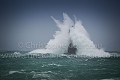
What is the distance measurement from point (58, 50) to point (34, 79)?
3125 centimetres

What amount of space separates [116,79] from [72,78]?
3.14 m

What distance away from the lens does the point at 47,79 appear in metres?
12.9

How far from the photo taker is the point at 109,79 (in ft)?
42.2

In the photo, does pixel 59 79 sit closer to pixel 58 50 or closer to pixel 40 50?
pixel 58 50

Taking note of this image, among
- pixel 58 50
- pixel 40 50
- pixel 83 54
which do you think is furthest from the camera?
pixel 40 50

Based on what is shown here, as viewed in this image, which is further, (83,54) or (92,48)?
(83,54)

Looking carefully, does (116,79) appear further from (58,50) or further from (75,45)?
(58,50)

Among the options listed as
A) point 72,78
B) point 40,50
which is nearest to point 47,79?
point 72,78

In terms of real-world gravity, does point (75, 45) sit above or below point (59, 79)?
above

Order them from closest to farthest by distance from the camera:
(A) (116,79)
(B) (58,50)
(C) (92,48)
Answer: (A) (116,79) < (C) (92,48) < (B) (58,50)

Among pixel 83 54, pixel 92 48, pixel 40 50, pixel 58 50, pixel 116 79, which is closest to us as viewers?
pixel 116 79

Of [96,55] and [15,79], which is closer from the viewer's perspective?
[15,79]

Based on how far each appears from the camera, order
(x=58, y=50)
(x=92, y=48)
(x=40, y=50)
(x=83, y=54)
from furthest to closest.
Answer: (x=40, y=50), (x=58, y=50), (x=83, y=54), (x=92, y=48)

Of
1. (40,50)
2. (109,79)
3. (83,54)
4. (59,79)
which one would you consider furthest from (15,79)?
(40,50)
